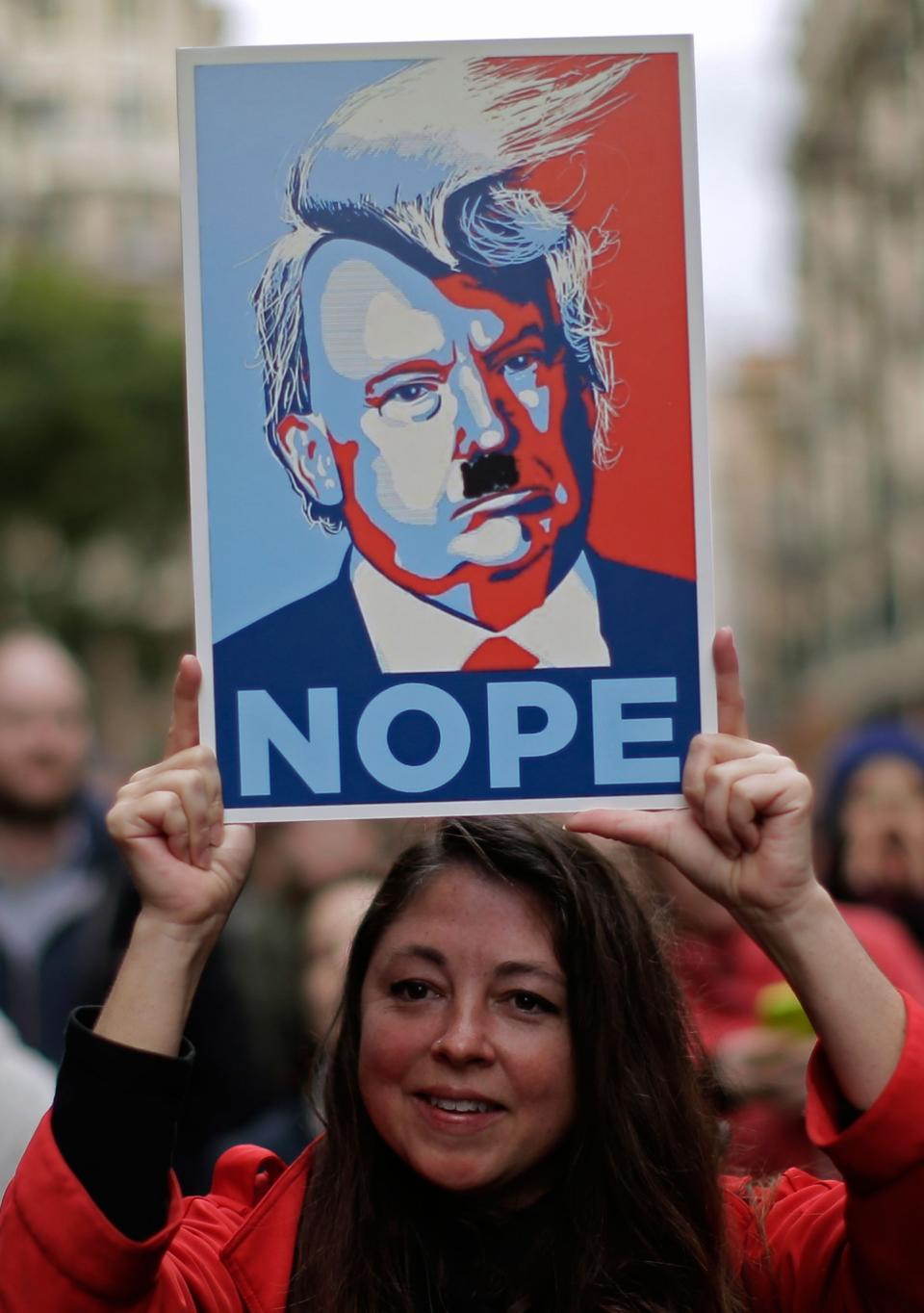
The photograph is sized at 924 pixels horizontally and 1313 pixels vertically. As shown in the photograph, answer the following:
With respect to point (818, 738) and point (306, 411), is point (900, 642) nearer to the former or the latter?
point (818, 738)

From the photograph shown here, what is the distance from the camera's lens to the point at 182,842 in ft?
7.95

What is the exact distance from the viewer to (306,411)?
255 cm

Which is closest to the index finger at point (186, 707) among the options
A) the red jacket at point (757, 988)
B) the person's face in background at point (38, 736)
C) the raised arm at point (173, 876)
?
the raised arm at point (173, 876)

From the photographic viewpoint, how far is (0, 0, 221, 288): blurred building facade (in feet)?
213

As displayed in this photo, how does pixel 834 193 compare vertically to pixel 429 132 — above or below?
above

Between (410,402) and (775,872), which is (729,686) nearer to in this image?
(775,872)

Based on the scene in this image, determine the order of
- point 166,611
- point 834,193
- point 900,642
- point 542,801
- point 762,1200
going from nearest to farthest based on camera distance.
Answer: point 542,801, point 762,1200, point 900,642, point 834,193, point 166,611

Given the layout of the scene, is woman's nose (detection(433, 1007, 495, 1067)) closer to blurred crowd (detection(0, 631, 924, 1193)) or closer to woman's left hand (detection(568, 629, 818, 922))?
woman's left hand (detection(568, 629, 818, 922))

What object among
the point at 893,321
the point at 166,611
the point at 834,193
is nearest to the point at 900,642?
the point at 893,321

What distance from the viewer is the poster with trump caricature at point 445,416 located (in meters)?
2.51

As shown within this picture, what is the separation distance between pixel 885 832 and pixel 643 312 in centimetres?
330

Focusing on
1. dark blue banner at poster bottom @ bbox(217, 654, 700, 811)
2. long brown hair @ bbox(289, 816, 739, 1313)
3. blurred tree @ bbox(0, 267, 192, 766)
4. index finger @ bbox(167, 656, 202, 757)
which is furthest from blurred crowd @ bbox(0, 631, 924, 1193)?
blurred tree @ bbox(0, 267, 192, 766)

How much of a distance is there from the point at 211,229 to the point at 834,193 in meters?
43.6

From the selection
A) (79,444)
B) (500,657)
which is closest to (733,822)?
(500,657)
